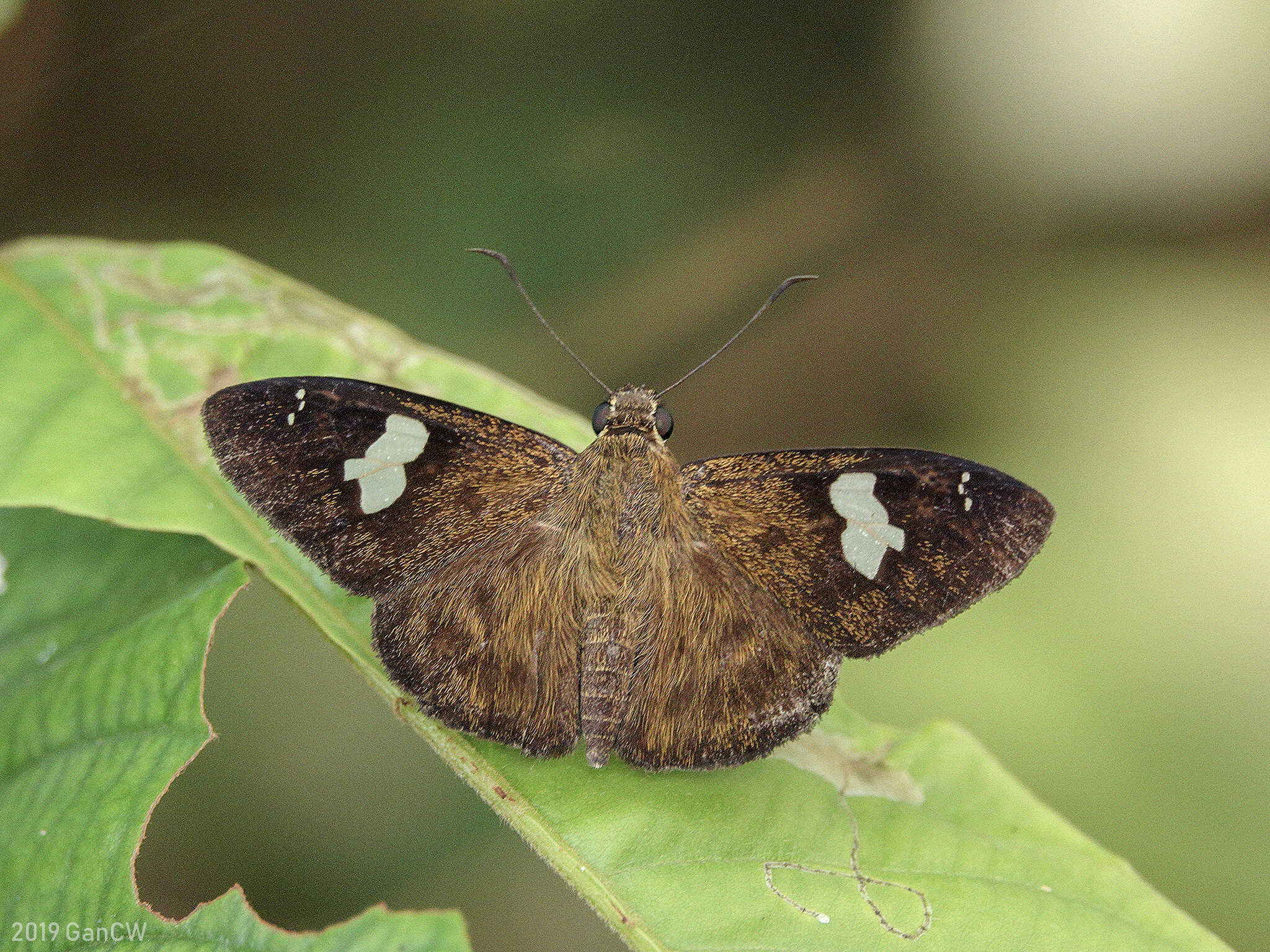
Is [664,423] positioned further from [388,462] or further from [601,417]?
[388,462]

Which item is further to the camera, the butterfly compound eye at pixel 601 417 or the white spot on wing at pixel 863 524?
the butterfly compound eye at pixel 601 417

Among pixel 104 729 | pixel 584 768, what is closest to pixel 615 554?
pixel 584 768

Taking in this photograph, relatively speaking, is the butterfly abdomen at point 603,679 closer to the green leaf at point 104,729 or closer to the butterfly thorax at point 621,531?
the butterfly thorax at point 621,531

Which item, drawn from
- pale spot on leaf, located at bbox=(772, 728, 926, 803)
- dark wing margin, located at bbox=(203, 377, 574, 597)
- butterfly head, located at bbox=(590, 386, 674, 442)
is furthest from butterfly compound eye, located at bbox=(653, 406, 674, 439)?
pale spot on leaf, located at bbox=(772, 728, 926, 803)

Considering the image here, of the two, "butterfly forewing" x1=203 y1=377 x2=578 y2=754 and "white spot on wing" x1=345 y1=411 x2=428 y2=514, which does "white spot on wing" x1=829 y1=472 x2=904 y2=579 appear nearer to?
"butterfly forewing" x1=203 y1=377 x2=578 y2=754

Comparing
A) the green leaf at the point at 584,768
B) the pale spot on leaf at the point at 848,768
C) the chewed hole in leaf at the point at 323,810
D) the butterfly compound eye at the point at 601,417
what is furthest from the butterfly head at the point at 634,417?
the chewed hole in leaf at the point at 323,810

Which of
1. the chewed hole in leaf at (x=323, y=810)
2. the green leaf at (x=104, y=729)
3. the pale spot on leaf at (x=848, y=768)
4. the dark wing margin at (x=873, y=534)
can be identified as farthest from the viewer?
the chewed hole in leaf at (x=323, y=810)

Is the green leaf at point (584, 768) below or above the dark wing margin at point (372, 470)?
below

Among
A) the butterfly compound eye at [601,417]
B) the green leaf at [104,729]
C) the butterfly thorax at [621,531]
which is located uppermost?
the butterfly compound eye at [601,417]
